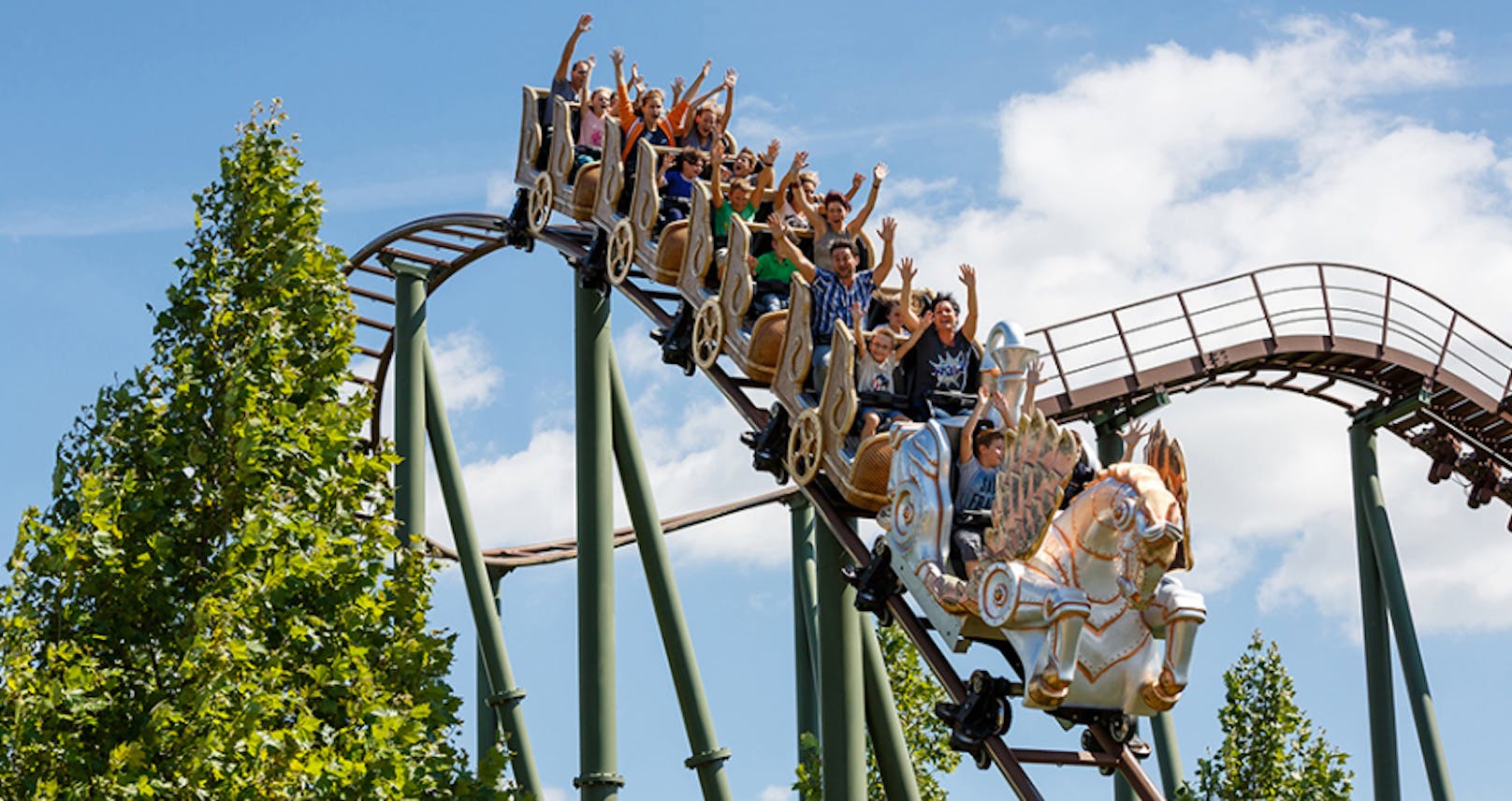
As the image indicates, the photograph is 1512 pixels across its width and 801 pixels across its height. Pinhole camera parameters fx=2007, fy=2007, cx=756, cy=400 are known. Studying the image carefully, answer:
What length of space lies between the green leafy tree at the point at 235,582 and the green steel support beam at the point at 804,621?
590cm

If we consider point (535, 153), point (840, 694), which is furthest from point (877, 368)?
point (535, 153)

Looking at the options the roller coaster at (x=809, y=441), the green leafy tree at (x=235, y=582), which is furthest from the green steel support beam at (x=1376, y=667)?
the green leafy tree at (x=235, y=582)

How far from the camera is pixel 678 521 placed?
49.9 feet

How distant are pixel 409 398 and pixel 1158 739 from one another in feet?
14.8

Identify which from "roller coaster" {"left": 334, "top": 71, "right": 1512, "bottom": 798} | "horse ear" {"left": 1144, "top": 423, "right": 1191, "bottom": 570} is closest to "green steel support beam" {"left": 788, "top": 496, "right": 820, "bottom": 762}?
"roller coaster" {"left": 334, "top": 71, "right": 1512, "bottom": 798}

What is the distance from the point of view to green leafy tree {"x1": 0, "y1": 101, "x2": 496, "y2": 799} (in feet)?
17.9

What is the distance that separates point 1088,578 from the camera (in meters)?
7.16

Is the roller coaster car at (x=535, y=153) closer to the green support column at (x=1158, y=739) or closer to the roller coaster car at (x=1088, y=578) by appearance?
the green support column at (x=1158, y=739)

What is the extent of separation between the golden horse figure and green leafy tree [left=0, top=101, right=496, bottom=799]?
2093 mm

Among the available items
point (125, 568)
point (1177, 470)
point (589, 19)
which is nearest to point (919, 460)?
point (1177, 470)

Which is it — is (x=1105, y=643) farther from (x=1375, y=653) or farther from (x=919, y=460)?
(x=1375, y=653)

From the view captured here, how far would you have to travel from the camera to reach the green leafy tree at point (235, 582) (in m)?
5.45

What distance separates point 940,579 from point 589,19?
5.36 meters

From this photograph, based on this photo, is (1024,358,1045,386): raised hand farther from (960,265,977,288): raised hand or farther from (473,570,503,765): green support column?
(473,570,503,765): green support column
